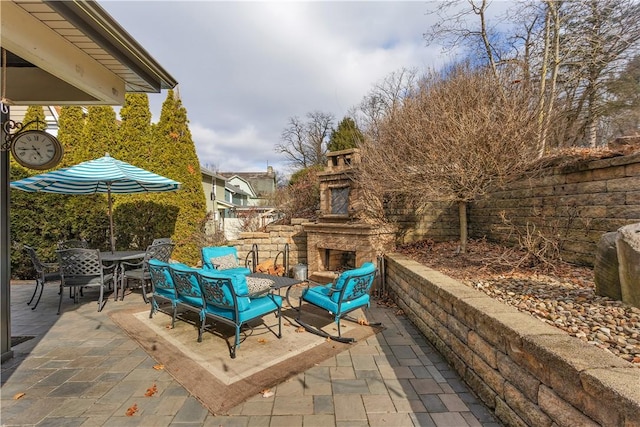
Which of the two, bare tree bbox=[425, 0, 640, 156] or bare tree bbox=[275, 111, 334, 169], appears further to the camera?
bare tree bbox=[275, 111, 334, 169]

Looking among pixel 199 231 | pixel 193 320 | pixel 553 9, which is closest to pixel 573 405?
pixel 193 320

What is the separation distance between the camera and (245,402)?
7.89ft

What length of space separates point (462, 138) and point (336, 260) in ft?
13.2

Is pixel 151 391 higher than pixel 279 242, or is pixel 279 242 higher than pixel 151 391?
pixel 279 242

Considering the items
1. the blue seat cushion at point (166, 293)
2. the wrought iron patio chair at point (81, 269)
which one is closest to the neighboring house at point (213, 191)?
the wrought iron patio chair at point (81, 269)

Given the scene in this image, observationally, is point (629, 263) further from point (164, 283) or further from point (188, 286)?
point (164, 283)

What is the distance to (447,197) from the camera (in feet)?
15.3

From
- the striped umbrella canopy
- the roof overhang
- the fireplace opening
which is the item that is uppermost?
the roof overhang

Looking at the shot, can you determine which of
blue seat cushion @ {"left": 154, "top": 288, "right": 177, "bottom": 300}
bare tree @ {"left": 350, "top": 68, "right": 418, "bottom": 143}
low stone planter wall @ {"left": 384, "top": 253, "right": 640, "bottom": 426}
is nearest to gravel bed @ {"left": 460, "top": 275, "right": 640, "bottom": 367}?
low stone planter wall @ {"left": 384, "top": 253, "right": 640, "bottom": 426}

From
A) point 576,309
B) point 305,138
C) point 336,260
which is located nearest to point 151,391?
point 576,309

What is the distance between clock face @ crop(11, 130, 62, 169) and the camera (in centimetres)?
324

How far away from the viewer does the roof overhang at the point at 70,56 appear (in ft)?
6.89

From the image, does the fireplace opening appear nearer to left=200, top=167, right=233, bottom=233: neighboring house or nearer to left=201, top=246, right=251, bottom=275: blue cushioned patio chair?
left=201, top=246, right=251, bottom=275: blue cushioned patio chair

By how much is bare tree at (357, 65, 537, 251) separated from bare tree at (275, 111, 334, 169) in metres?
19.6
